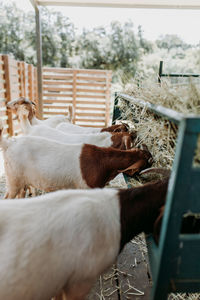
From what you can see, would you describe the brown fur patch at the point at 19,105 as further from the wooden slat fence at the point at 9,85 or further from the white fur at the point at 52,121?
the wooden slat fence at the point at 9,85

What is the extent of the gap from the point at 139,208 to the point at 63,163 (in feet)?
4.99

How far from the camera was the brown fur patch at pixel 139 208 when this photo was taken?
187cm

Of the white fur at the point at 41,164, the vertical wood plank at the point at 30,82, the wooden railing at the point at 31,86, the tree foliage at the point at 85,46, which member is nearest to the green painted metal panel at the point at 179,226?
the white fur at the point at 41,164

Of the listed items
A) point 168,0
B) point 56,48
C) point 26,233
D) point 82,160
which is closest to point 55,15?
point 56,48

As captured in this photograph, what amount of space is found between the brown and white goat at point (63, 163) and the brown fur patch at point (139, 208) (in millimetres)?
1108

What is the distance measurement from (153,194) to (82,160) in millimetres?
1444

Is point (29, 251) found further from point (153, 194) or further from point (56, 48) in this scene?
point (56, 48)

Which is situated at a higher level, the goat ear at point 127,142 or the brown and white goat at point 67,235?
the goat ear at point 127,142

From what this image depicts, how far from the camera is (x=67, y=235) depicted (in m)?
1.66

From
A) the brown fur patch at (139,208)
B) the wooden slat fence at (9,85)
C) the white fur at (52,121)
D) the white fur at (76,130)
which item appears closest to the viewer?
the brown fur patch at (139,208)

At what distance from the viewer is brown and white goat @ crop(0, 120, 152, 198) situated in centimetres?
314

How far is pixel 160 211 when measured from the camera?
1.86 m

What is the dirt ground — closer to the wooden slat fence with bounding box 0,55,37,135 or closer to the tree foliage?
the wooden slat fence with bounding box 0,55,37,135

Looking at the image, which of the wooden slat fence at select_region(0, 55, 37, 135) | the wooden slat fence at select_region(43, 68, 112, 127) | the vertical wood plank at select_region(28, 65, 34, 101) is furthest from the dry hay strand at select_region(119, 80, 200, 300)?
the wooden slat fence at select_region(43, 68, 112, 127)
